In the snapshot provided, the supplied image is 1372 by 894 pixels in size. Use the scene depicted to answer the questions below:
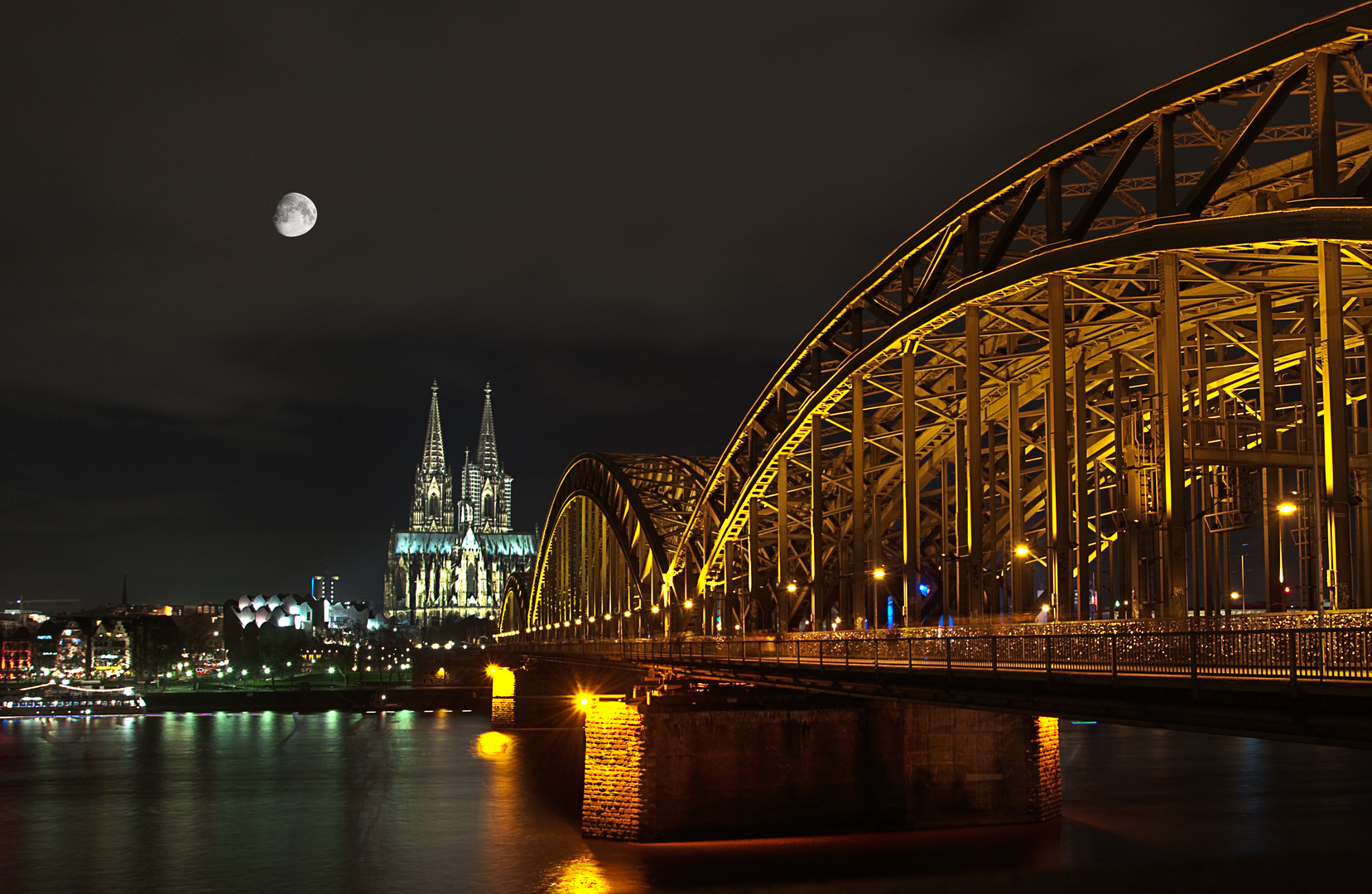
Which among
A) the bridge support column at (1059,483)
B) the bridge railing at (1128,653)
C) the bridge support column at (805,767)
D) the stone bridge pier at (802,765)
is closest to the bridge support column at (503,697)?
the stone bridge pier at (802,765)

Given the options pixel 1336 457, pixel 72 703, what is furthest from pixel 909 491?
pixel 72 703

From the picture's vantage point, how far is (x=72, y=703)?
483 feet

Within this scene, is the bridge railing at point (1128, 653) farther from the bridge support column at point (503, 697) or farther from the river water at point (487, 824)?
the bridge support column at point (503, 697)

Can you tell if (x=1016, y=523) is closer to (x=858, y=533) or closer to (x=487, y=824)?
(x=858, y=533)

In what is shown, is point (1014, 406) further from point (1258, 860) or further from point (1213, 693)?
point (1213, 693)

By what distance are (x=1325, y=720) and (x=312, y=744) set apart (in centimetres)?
8759

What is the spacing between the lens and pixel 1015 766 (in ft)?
147

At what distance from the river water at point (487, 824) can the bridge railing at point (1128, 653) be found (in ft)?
27.0

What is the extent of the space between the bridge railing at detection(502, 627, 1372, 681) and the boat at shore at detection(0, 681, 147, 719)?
408ft

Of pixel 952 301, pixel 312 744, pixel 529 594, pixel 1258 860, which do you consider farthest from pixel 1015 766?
pixel 529 594

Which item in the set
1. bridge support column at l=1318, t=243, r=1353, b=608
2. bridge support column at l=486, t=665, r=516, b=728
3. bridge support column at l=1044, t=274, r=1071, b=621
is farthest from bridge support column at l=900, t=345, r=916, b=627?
bridge support column at l=486, t=665, r=516, b=728

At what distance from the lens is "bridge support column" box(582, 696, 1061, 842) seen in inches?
1682

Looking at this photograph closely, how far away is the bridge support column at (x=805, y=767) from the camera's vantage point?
4272 centimetres

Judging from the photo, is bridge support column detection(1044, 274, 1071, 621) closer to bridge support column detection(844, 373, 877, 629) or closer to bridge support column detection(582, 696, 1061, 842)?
bridge support column detection(844, 373, 877, 629)
